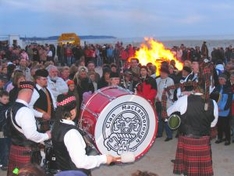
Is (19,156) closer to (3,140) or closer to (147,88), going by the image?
(3,140)

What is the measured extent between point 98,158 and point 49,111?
2365mm

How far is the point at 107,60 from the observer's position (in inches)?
945

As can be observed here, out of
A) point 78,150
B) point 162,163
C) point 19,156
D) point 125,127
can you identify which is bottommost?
point 162,163

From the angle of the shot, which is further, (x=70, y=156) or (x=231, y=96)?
(x=231, y=96)

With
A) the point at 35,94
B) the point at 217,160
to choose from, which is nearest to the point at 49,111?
the point at 35,94

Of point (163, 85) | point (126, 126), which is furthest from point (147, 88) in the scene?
point (126, 126)

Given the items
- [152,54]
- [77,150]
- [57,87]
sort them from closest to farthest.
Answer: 1. [77,150]
2. [57,87]
3. [152,54]

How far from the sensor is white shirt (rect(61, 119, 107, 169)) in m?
3.26

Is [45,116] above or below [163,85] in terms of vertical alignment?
below

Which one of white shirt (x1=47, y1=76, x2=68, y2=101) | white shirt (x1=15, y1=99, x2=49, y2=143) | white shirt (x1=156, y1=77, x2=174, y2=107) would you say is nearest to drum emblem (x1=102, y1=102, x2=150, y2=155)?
white shirt (x1=15, y1=99, x2=49, y2=143)

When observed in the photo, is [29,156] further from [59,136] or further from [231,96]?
Answer: [231,96]

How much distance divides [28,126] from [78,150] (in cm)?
90

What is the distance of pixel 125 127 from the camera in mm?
4801

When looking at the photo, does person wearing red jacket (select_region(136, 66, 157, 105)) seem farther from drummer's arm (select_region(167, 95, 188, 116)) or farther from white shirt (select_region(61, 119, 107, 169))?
white shirt (select_region(61, 119, 107, 169))
